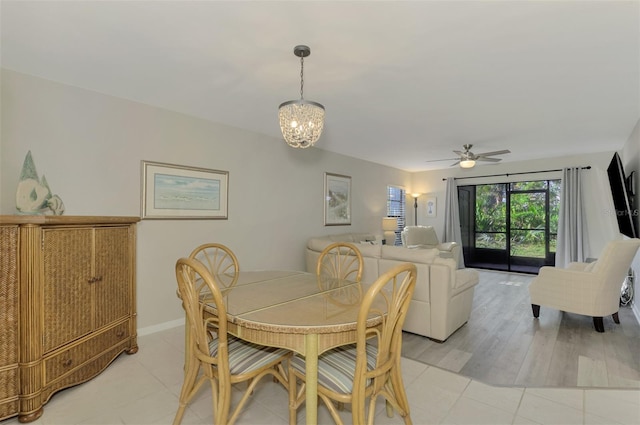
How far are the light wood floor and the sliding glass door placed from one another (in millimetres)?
2403

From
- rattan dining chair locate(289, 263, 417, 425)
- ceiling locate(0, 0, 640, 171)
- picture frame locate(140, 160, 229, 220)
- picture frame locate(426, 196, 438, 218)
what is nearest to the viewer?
rattan dining chair locate(289, 263, 417, 425)

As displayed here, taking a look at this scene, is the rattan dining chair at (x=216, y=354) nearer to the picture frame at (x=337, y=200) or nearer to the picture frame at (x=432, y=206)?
the picture frame at (x=337, y=200)

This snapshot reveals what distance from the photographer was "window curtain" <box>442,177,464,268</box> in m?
6.89

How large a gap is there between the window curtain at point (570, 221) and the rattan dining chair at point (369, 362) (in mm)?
5543

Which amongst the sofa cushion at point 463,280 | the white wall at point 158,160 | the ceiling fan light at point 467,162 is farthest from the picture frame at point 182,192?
the ceiling fan light at point 467,162

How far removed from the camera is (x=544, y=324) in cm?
340

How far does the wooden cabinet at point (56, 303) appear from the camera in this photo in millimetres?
1818

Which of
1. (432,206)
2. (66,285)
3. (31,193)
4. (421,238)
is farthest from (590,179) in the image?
(31,193)

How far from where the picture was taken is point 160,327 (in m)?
3.23

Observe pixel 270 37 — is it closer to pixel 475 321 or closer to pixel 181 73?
pixel 181 73

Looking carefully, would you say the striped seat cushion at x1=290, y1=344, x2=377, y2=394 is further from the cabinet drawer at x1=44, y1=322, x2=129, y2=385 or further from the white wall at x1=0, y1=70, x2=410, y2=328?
the white wall at x1=0, y1=70, x2=410, y2=328

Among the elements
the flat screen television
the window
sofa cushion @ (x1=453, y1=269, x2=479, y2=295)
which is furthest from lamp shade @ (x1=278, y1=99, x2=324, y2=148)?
the window

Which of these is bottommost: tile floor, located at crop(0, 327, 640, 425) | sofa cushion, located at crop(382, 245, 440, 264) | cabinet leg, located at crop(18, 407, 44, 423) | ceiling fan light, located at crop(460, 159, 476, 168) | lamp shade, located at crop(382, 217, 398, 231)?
tile floor, located at crop(0, 327, 640, 425)

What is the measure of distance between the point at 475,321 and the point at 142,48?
4.07m
